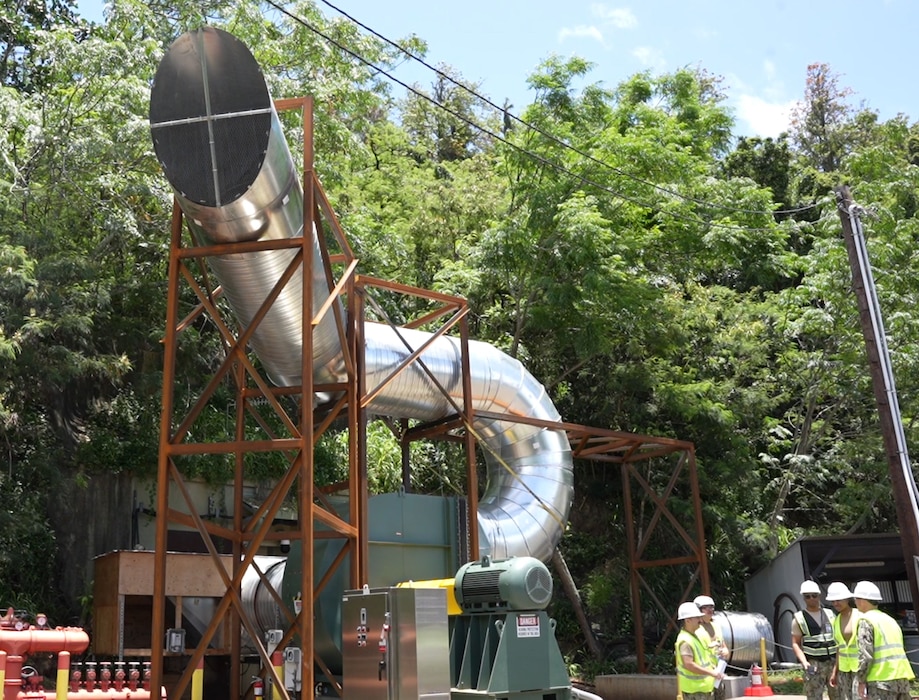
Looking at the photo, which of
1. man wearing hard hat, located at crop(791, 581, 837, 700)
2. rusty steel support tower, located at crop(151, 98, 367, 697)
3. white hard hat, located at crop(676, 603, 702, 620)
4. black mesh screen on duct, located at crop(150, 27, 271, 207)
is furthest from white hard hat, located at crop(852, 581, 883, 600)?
black mesh screen on duct, located at crop(150, 27, 271, 207)

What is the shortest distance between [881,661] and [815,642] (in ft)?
6.25

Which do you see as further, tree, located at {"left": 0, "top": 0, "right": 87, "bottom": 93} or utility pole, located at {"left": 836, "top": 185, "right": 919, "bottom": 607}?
tree, located at {"left": 0, "top": 0, "right": 87, "bottom": 93}

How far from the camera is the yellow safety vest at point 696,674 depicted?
31.8ft

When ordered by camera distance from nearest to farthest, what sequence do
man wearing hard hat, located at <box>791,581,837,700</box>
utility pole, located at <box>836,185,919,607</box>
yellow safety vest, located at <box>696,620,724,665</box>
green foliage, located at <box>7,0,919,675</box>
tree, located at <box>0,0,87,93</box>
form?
yellow safety vest, located at <box>696,620,724,665</box> → man wearing hard hat, located at <box>791,581,837,700</box> → utility pole, located at <box>836,185,919,607</box> → green foliage, located at <box>7,0,919,675</box> → tree, located at <box>0,0,87,93</box>

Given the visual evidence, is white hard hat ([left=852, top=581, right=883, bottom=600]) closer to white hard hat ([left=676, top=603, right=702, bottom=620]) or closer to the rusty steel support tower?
white hard hat ([left=676, top=603, right=702, bottom=620])

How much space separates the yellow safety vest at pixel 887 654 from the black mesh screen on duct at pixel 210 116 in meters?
7.03

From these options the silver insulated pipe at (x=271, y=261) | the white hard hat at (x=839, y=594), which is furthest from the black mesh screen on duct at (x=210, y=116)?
the white hard hat at (x=839, y=594)

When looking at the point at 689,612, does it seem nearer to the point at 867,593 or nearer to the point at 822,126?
the point at 867,593

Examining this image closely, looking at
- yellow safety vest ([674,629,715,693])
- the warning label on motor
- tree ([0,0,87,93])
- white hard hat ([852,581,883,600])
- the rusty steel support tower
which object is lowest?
yellow safety vest ([674,629,715,693])

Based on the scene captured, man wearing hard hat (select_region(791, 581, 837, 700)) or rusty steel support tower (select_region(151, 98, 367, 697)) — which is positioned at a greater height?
rusty steel support tower (select_region(151, 98, 367, 697))

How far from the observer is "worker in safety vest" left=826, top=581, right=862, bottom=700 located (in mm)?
9281

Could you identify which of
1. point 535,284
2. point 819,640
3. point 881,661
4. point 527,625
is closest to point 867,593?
point 881,661

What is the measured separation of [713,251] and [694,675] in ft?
52.6

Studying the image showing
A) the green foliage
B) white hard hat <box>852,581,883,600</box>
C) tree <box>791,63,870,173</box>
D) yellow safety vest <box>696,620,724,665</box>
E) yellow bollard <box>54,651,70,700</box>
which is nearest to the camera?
white hard hat <box>852,581,883,600</box>
